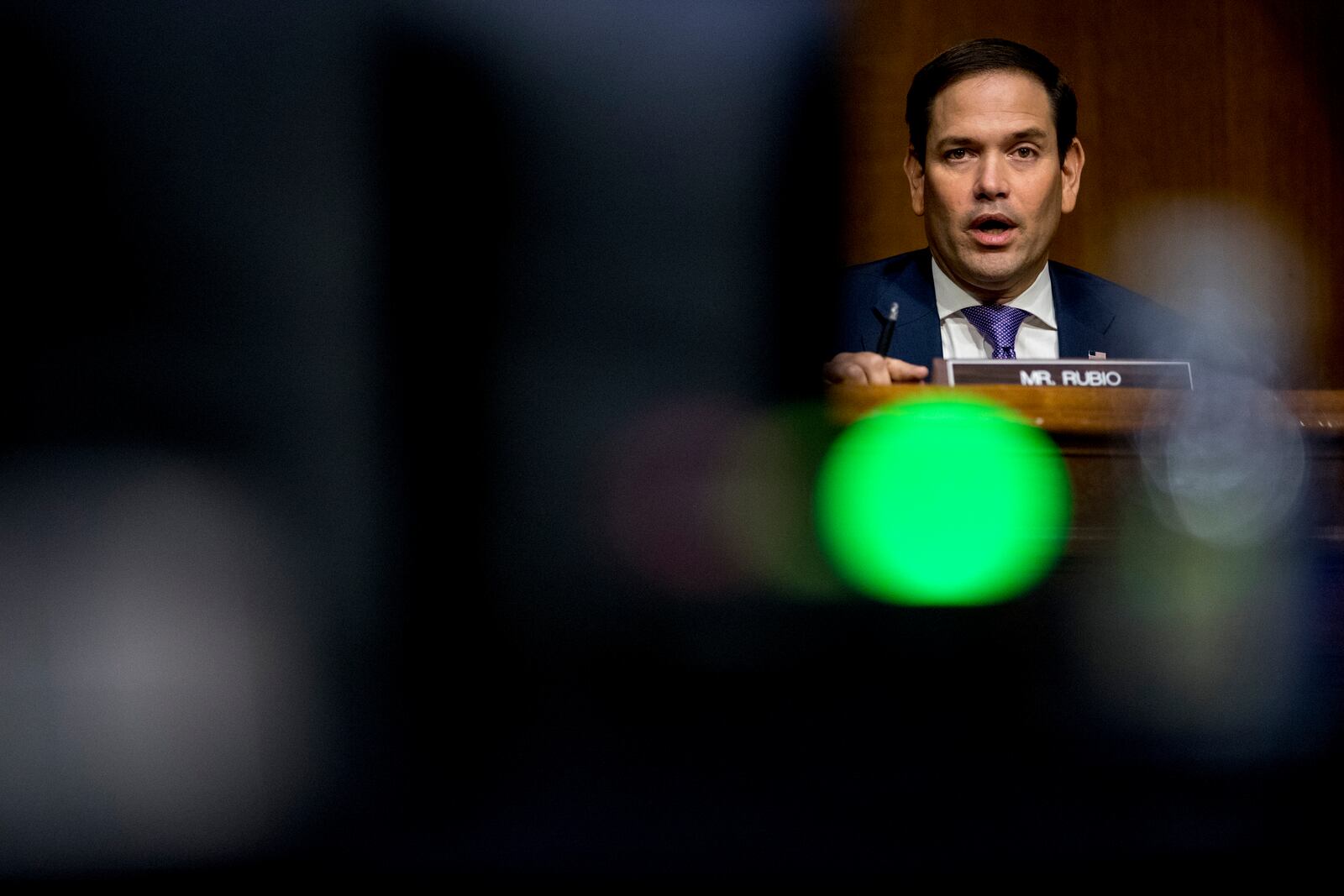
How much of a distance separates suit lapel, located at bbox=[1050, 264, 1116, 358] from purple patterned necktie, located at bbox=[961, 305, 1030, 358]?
2.4 inches

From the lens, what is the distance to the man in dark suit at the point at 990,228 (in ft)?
4.20

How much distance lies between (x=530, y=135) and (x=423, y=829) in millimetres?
1035

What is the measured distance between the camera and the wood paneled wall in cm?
175

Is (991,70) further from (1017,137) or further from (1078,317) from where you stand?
(1078,317)

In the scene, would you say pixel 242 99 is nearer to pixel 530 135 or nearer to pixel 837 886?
pixel 530 135

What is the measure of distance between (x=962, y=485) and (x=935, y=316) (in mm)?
490

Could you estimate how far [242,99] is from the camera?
153 cm

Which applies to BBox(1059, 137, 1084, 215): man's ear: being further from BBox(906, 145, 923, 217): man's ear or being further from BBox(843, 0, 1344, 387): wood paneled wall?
BBox(843, 0, 1344, 387): wood paneled wall

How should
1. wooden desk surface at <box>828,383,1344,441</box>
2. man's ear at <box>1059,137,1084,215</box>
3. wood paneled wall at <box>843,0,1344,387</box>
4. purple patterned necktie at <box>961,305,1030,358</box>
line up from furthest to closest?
wood paneled wall at <box>843,0,1344,387</box> < man's ear at <box>1059,137,1084,215</box> < purple patterned necktie at <box>961,305,1030,358</box> < wooden desk surface at <box>828,383,1344,441</box>

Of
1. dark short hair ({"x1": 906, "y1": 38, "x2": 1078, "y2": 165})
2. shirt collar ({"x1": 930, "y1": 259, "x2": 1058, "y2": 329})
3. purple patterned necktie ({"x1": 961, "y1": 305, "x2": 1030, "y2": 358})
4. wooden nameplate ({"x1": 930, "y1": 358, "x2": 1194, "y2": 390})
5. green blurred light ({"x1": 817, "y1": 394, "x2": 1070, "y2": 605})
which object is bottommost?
green blurred light ({"x1": 817, "y1": 394, "x2": 1070, "y2": 605})

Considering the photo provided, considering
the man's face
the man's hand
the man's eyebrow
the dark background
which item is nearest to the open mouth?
the man's face

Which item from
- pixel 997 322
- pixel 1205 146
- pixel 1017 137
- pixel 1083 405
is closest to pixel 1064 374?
pixel 1083 405

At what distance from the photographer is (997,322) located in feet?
4.16

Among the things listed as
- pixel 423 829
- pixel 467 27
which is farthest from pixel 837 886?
pixel 467 27
